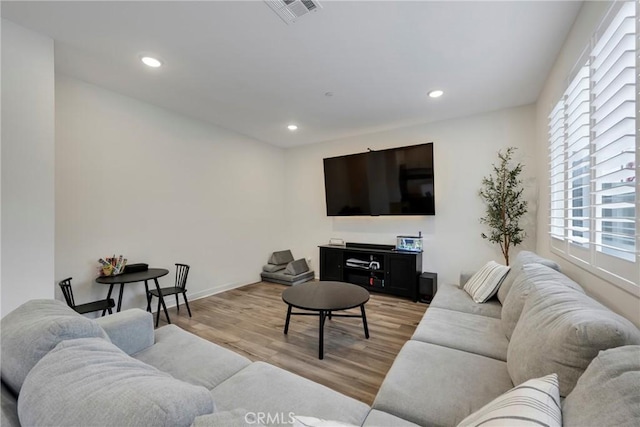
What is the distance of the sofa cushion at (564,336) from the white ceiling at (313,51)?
1.91 m

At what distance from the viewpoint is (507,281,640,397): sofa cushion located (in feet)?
3.08

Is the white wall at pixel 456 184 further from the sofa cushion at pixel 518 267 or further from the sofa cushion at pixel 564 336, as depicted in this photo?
the sofa cushion at pixel 564 336

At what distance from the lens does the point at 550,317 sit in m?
1.22

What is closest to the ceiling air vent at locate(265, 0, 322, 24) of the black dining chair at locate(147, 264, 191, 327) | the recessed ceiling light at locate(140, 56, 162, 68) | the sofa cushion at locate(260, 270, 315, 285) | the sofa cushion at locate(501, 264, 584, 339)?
the recessed ceiling light at locate(140, 56, 162, 68)

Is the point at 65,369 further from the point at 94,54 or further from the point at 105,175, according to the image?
the point at 105,175

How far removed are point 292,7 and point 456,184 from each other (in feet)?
10.6

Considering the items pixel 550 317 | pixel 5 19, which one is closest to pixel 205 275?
pixel 5 19

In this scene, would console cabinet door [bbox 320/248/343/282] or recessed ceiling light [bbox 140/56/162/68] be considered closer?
recessed ceiling light [bbox 140/56/162/68]

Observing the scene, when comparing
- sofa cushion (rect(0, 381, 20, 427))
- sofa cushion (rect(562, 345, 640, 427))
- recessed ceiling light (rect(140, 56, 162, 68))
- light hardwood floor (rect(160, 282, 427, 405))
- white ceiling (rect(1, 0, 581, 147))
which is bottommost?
light hardwood floor (rect(160, 282, 427, 405))

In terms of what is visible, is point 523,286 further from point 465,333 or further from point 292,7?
point 292,7

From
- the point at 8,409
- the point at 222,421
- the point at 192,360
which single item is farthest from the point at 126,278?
the point at 222,421

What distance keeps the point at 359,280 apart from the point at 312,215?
164 cm

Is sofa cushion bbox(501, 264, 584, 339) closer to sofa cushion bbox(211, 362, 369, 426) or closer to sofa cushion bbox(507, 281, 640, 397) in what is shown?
sofa cushion bbox(507, 281, 640, 397)

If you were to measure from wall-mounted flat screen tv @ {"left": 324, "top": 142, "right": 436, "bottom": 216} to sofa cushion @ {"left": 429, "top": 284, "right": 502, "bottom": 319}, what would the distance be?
4.86 feet
